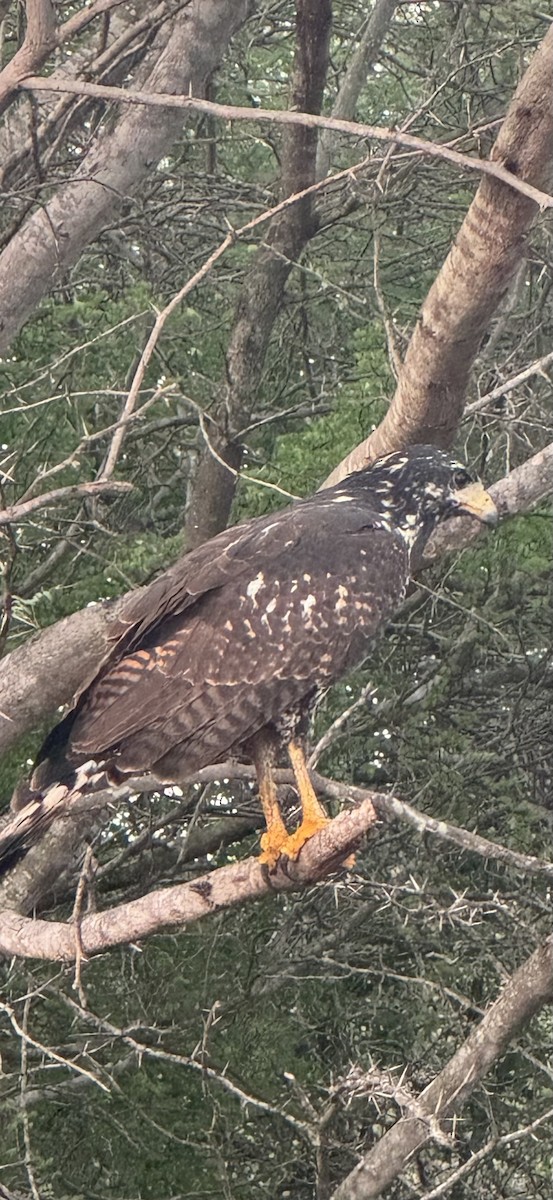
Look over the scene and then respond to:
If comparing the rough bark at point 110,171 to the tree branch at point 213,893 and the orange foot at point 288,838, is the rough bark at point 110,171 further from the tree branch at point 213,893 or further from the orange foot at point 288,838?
the tree branch at point 213,893

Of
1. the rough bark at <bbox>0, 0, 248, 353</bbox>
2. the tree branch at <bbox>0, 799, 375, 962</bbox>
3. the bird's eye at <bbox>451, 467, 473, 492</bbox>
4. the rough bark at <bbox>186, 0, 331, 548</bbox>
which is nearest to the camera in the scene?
the tree branch at <bbox>0, 799, 375, 962</bbox>

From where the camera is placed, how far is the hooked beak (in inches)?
201

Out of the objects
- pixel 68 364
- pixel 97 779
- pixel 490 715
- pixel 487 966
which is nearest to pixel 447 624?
pixel 490 715

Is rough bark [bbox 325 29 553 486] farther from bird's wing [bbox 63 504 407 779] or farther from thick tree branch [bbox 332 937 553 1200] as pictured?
thick tree branch [bbox 332 937 553 1200]

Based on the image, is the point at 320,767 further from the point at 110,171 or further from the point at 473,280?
the point at 473,280

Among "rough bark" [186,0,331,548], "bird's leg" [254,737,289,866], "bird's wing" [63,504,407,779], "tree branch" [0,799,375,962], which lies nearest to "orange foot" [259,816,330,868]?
"bird's leg" [254,737,289,866]

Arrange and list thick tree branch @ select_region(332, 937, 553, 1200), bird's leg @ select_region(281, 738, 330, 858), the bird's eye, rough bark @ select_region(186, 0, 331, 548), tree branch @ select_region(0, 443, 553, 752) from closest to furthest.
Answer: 1. bird's leg @ select_region(281, 738, 330, 858)
2. the bird's eye
3. tree branch @ select_region(0, 443, 553, 752)
4. thick tree branch @ select_region(332, 937, 553, 1200)
5. rough bark @ select_region(186, 0, 331, 548)

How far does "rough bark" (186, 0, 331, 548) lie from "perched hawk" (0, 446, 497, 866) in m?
1.61

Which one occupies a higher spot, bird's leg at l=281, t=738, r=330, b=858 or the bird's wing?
the bird's wing

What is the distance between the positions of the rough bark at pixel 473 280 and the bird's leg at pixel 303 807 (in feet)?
4.17

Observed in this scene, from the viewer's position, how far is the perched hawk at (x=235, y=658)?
4.43 m

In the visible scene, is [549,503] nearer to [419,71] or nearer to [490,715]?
[490,715]

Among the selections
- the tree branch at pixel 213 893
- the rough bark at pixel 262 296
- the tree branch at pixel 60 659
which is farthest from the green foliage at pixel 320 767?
the tree branch at pixel 213 893

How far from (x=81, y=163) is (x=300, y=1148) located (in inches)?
173
